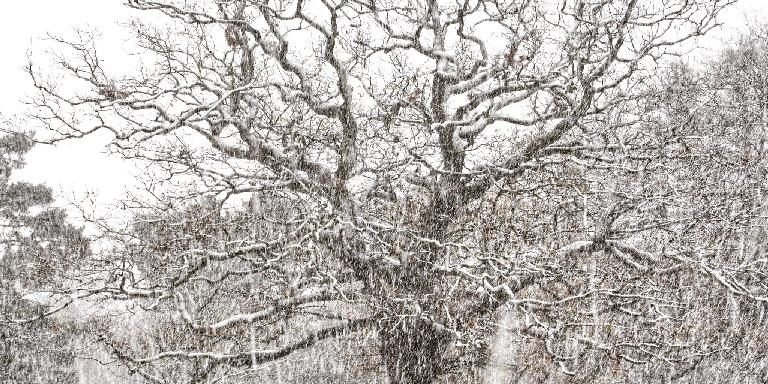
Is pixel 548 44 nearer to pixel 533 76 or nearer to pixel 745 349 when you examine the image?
pixel 533 76

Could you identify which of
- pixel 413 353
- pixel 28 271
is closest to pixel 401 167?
pixel 413 353

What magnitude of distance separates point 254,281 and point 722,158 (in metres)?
8.20

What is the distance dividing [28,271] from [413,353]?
8.35m

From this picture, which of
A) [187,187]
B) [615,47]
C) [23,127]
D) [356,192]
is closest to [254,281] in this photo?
[187,187]

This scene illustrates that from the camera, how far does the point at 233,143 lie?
385 inches

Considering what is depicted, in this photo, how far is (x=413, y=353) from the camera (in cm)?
960

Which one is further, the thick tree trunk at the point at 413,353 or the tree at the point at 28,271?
the tree at the point at 28,271

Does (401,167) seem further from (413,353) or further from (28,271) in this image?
(28,271)

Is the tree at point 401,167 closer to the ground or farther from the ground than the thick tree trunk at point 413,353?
farther from the ground

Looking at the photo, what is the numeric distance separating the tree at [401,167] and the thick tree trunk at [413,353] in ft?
0.11

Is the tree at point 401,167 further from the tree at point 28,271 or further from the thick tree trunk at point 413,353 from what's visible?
the tree at point 28,271

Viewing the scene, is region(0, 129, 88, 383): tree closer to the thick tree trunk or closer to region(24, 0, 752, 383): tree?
region(24, 0, 752, 383): tree

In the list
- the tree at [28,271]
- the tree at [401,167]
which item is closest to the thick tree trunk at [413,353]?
the tree at [401,167]

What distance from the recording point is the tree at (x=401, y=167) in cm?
860
